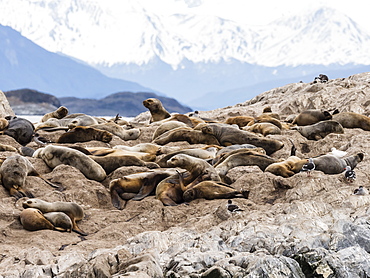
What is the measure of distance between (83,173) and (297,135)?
4538mm

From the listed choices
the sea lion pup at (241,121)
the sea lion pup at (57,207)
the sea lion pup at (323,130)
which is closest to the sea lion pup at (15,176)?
the sea lion pup at (57,207)

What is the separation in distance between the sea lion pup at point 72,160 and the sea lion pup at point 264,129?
13.0ft

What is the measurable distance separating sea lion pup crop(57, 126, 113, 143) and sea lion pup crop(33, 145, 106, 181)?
4.36ft

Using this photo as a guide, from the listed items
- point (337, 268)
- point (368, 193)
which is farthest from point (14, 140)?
point (337, 268)

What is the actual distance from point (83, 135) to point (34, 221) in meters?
4.28

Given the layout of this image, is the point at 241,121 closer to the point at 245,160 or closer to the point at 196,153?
the point at 196,153

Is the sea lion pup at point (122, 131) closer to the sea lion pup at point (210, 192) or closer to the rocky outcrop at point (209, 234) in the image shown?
the rocky outcrop at point (209, 234)

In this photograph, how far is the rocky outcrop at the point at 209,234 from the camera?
4.81 m

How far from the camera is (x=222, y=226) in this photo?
5.89 m

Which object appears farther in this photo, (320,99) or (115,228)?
(320,99)

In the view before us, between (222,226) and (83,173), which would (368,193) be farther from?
(83,173)

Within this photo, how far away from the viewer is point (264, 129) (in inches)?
444

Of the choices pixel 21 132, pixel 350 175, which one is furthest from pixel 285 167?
pixel 21 132

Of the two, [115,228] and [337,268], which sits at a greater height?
[337,268]
